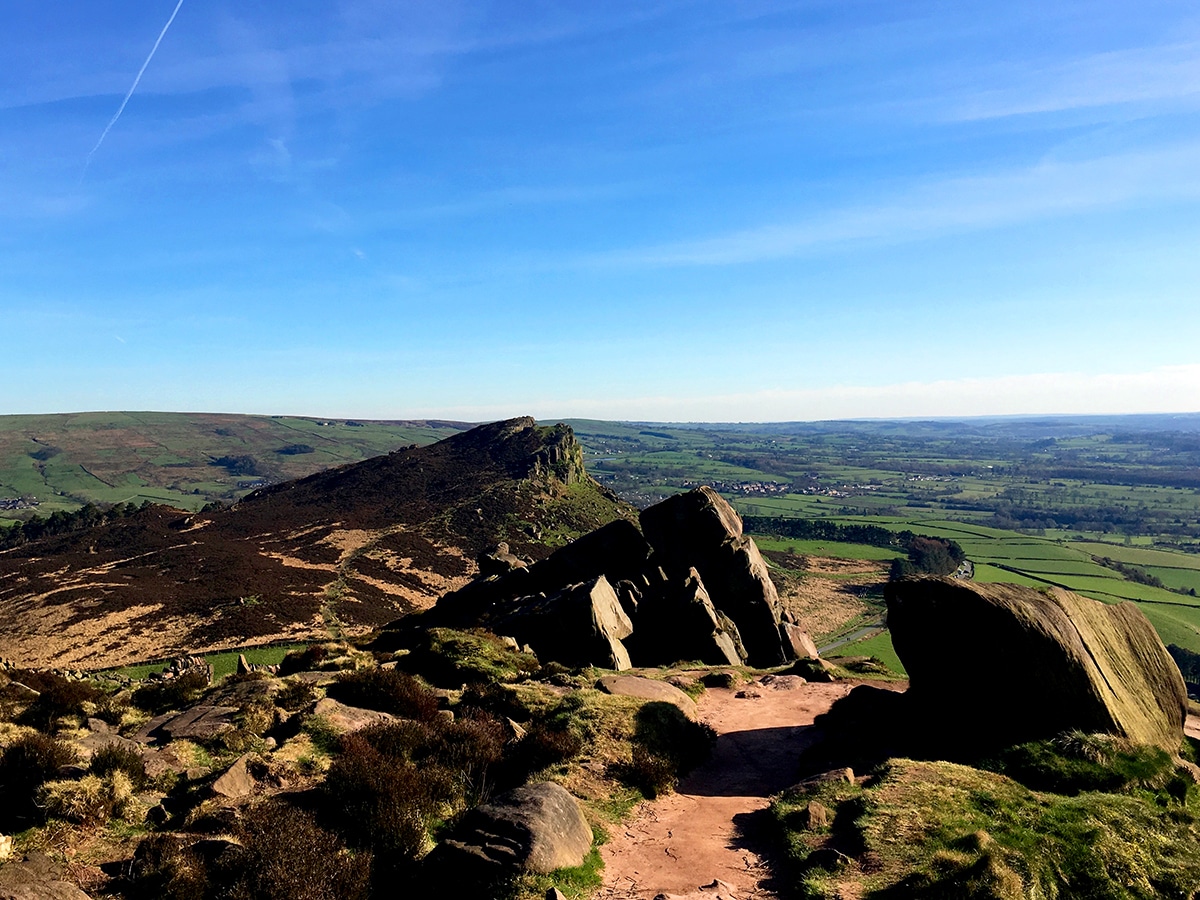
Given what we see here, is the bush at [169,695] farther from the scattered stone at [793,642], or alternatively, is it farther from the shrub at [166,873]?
the scattered stone at [793,642]

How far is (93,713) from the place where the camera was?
72.0ft

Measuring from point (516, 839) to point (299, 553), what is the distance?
328 feet

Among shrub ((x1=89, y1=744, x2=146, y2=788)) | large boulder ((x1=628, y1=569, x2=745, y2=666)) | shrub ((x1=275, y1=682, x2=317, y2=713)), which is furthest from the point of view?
large boulder ((x1=628, y1=569, x2=745, y2=666))

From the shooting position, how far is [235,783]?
52.3ft

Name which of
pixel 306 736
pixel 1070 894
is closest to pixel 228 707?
pixel 306 736

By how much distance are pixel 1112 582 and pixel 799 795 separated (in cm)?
15137

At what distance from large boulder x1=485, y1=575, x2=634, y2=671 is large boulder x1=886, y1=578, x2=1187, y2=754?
56.6ft

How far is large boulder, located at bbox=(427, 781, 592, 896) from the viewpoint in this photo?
12.8 m

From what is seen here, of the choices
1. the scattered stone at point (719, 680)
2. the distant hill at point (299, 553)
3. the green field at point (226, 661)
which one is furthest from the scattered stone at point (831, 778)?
the distant hill at point (299, 553)

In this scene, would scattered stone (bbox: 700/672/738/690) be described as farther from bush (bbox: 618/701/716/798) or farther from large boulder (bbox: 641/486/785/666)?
large boulder (bbox: 641/486/785/666)

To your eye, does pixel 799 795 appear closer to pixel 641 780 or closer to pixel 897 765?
pixel 897 765

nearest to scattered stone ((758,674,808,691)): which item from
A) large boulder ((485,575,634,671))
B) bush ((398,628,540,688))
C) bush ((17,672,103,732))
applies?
large boulder ((485,575,634,671))

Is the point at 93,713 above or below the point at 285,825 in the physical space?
below

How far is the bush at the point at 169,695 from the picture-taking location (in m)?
24.3
